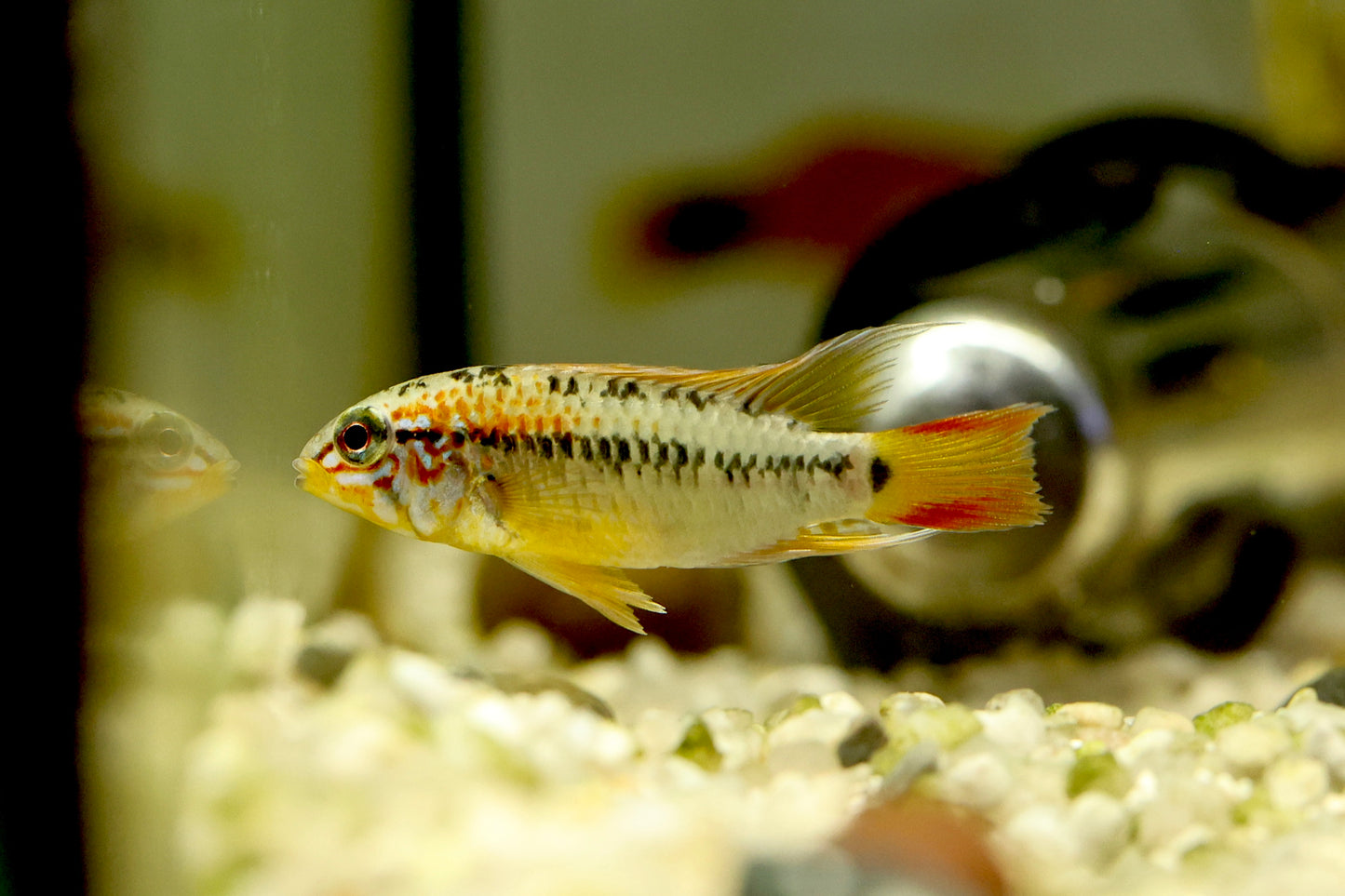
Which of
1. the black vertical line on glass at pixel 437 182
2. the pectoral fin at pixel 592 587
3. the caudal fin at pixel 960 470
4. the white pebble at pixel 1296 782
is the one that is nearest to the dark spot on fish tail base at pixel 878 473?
the caudal fin at pixel 960 470

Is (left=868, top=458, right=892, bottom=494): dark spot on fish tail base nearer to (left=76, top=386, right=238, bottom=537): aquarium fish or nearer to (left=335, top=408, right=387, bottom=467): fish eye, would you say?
(left=335, top=408, right=387, bottom=467): fish eye

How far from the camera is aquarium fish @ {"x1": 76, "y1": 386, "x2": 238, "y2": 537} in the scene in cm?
98

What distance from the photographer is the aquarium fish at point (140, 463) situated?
976 mm

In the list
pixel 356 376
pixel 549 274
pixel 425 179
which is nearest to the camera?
pixel 356 376

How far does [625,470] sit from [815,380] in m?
0.25

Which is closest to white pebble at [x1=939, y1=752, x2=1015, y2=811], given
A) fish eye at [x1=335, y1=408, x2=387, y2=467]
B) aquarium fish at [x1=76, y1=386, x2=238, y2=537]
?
fish eye at [x1=335, y1=408, x2=387, y2=467]

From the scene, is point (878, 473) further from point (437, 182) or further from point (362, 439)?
point (437, 182)

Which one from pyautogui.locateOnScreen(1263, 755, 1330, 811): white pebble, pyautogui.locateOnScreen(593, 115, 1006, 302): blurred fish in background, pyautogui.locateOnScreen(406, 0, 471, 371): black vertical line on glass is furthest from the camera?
pyautogui.locateOnScreen(593, 115, 1006, 302): blurred fish in background

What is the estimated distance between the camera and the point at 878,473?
1142 mm

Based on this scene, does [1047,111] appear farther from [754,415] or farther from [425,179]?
[754,415]

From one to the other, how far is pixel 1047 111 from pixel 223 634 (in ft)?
10.8

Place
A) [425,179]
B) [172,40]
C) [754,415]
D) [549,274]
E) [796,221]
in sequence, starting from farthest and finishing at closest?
[796,221], [549,274], [425,179], [754,415], [172,40]

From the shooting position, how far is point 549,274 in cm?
316

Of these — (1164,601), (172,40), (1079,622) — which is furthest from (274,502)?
(1164,601)
